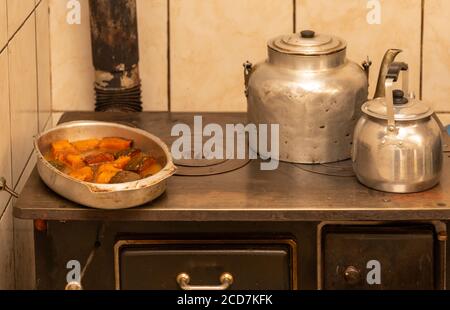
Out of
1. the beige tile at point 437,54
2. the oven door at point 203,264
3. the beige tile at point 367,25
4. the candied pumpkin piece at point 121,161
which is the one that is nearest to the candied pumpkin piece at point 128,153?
the candied pumpkin piece at point 121,161

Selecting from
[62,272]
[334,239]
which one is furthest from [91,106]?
[334,239]

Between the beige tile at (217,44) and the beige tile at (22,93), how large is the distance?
383mm

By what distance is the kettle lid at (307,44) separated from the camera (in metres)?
1.98

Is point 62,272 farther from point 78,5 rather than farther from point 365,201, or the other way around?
point 78,5

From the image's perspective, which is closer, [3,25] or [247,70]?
[3,25]

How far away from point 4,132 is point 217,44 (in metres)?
0.68

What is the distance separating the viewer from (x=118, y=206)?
1.76m

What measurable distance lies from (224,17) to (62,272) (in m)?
0.86

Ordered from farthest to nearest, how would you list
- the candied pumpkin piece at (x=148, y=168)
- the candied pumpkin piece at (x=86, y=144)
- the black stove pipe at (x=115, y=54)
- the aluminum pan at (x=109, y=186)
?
the black stove pipe at (x=115, y=54)
the candied pumpkin piece at (x=86, y=144)
the candied pumpkin piece at (x=148, y=168)
the aluminum pan at (x=109, y=186)

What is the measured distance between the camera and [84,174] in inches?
72.3

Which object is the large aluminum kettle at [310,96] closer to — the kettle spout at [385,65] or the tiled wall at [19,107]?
the kettle spout at [385,65]

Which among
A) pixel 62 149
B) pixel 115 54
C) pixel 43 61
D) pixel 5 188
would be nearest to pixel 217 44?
pixel 115 54

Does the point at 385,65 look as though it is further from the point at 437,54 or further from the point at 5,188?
the point at 5,188

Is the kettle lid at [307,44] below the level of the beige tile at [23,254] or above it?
above
